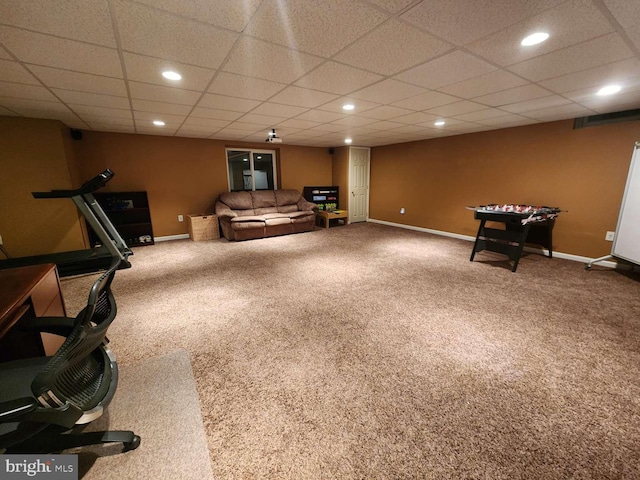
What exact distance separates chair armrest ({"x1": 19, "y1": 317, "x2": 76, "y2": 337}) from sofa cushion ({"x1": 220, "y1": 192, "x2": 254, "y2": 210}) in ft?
15.7

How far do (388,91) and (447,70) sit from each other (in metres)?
0.64

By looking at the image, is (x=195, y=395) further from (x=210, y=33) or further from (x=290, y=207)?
(x=290, y=207)

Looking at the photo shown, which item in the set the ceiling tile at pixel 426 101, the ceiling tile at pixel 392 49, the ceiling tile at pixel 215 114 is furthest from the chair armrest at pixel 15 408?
the ceiling tile at pixel 426 101

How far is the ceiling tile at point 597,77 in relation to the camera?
2059mm

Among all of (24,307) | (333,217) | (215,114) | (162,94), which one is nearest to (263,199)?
(333,217)

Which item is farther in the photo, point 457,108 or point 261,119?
point 261,119

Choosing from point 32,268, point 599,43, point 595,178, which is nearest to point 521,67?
point 599,43

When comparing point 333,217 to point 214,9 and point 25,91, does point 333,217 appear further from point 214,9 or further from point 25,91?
point 214,9

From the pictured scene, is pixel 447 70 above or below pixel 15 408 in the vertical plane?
above

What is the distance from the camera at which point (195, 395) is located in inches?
64.0

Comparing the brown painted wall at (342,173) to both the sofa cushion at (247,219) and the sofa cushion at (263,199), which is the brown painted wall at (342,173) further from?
the sofa cushion at (247,219)

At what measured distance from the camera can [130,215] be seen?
206 inches

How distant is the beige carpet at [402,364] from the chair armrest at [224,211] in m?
1.90

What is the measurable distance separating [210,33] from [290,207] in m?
5.15
